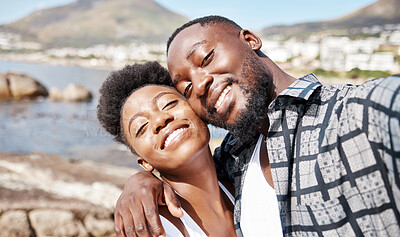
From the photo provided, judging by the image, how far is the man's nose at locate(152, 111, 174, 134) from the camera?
2090 millimetres

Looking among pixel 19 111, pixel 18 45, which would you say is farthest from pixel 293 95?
pixel 18 45

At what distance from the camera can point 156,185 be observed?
1979 mm

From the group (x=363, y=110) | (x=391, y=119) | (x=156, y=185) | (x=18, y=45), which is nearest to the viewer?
(x=391, y=119)

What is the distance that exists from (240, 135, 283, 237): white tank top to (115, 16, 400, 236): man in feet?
0.19

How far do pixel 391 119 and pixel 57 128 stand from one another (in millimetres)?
14565

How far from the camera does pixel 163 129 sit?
82.0 inches

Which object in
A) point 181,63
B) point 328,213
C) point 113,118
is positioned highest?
point 181,63

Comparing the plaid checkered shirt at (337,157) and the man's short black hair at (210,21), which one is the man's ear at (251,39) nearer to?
the man's short black hair at (210,21)

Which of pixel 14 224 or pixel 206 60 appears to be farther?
pixel 14 224

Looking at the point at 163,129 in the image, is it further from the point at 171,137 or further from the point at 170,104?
the point at 170,104

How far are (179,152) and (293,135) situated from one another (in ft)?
2.15

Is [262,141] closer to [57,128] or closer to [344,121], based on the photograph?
[344,121]

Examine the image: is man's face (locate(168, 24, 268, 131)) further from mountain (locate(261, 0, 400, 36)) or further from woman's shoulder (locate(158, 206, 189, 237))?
mountain (locate(261, 0, 400, 36))

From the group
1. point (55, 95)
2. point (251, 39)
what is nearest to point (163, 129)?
point (251, 39)
